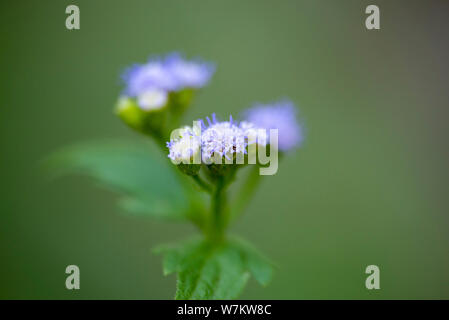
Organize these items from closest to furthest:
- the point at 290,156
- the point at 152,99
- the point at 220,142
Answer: the point at 220,142, the point at 152,99, the point at 290,156

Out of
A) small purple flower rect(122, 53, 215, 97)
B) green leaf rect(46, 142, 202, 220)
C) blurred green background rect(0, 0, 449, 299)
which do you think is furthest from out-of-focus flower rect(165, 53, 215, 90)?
blurred green background rect(0, 0, 449, 299)

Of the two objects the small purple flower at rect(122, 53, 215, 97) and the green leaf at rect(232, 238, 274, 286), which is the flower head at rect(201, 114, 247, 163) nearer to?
the green leaf at rect(232, 238, 274, 286)

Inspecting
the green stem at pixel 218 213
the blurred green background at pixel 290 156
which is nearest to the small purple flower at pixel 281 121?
the green stem at pixel 218 213

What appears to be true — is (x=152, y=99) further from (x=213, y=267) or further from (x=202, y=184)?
(x=213, y=267)

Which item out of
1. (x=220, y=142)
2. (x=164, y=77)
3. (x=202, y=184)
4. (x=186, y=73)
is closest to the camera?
(x=220, y=142)

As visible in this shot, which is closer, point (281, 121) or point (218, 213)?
point (218, 213)

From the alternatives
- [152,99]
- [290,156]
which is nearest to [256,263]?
[152,99]
